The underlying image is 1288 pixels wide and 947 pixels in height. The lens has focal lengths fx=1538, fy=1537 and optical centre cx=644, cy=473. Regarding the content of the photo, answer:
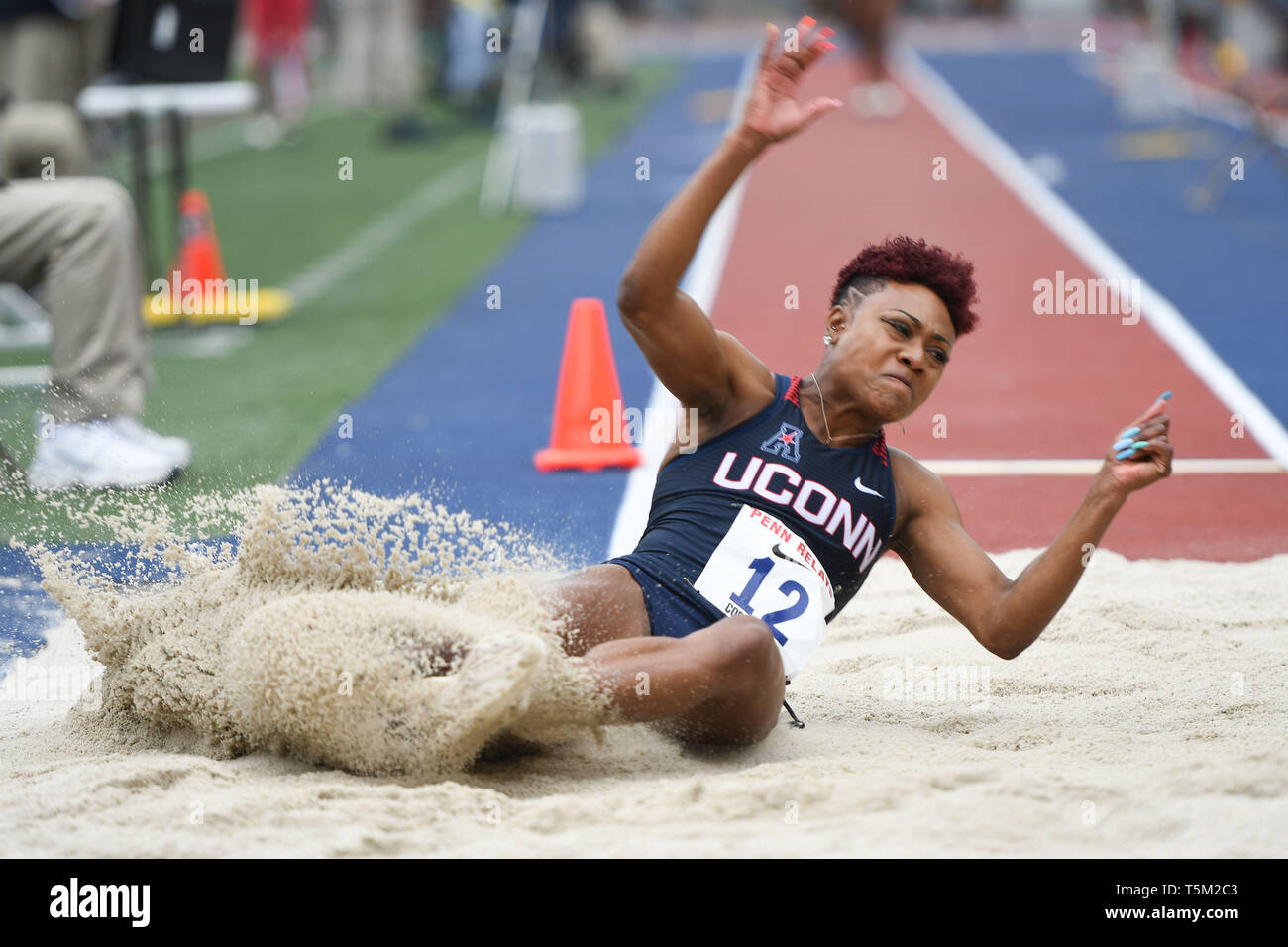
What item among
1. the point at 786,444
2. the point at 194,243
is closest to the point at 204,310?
the point at 194,243

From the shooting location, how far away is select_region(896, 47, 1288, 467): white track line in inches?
264

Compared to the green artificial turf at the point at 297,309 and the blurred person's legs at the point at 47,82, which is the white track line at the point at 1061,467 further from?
the blurred person's legs at the point at 47,82

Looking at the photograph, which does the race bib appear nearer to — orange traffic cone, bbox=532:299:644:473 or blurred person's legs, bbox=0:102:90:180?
orange traffic cone, bbox=532:299:644:473

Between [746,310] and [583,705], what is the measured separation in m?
5.97

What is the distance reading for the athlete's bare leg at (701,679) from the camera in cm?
319

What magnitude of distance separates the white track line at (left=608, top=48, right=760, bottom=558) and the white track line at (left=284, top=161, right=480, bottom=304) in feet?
8.17

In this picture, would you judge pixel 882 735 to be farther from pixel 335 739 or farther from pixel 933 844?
pixel 335 739

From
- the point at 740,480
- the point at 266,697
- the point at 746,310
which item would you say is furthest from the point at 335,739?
the point at 746,310

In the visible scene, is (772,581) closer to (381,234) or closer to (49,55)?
(49,55)

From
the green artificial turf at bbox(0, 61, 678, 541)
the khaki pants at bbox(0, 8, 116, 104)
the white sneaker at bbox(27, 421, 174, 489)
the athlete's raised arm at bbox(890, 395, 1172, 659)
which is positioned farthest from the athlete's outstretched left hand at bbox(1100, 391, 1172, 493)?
the khaki pants at bbox(0, 8, 116, 104)

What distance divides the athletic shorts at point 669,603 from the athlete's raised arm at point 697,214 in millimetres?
477

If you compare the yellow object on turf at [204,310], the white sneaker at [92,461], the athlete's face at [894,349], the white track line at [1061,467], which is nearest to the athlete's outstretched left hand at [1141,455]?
the athlete's face at [894,349]

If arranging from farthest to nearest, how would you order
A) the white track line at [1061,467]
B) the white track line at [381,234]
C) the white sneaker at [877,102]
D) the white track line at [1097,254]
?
the white sneaker at [877,102] → the white track line at [381,234] → the white track line at [1097,254] → the white track line at [1061,467]

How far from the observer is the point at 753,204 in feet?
43.0
